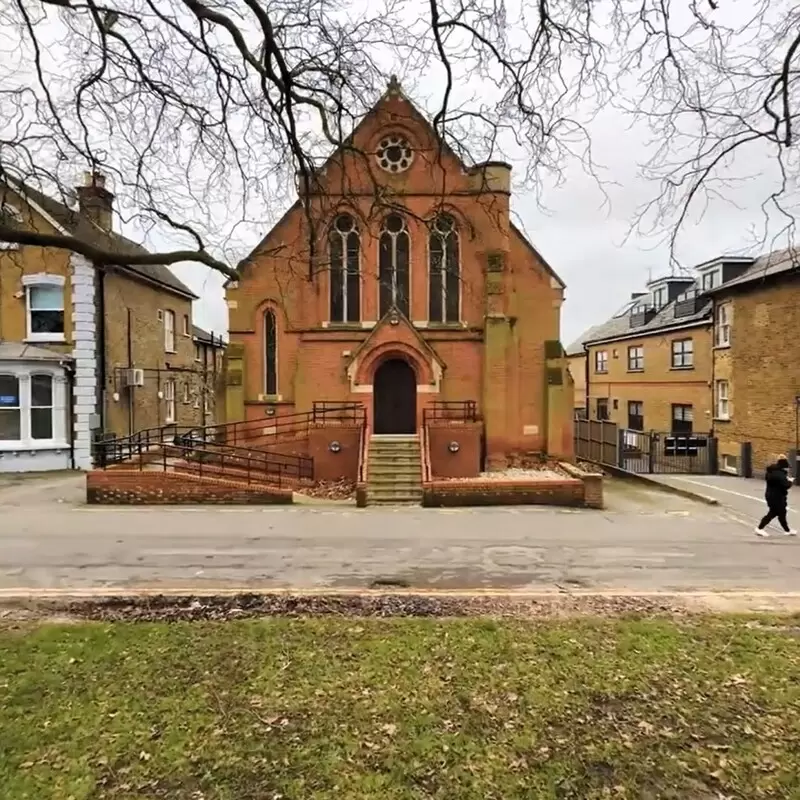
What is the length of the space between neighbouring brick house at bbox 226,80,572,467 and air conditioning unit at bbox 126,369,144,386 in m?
5.14

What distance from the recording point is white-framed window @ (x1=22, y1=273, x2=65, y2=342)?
22.9 meters

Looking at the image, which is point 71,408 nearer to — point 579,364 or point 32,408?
point 32,408

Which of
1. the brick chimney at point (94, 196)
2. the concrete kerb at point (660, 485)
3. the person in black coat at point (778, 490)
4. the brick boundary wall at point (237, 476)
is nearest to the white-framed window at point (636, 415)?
the concrete kerb at point (660, 485)

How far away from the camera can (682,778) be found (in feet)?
13.9

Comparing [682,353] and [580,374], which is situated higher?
[682,353]

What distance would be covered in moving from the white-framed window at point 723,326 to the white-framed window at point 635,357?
811cm

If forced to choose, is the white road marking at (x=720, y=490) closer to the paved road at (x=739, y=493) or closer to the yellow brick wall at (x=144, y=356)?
the paved road at (x=739, y=493)

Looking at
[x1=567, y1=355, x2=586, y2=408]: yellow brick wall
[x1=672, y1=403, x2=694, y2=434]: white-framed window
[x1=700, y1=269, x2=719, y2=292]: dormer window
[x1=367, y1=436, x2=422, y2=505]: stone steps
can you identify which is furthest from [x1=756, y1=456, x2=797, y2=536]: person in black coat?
[x1=567, y1=355, x2=586, y2=408]: yellow brick wall

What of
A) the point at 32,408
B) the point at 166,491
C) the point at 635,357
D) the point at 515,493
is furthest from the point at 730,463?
the point at 32,408

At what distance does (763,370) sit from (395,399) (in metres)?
14.3

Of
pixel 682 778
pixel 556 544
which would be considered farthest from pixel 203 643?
pixel 556 544

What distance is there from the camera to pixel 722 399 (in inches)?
1083

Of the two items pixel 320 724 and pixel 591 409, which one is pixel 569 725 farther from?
pixel 591 409

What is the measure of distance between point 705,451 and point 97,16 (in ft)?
89.4
